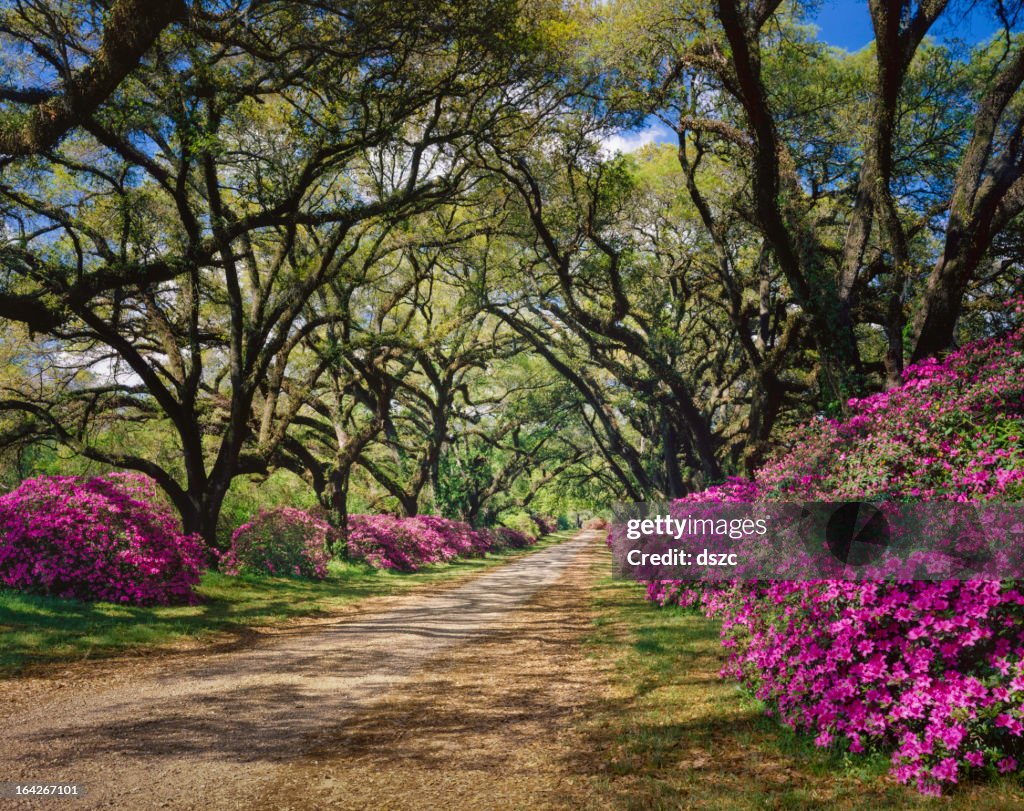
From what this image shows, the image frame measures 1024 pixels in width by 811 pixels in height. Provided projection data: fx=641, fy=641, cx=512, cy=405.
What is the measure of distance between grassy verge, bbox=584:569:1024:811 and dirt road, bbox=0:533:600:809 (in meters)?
0.41

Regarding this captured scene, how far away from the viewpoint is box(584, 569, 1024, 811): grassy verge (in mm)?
3811

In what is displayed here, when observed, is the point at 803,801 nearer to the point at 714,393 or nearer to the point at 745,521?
the point at 745,521

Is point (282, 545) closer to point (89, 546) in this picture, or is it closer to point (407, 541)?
point (89, 546)

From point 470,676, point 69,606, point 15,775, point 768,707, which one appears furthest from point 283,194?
point 768,707

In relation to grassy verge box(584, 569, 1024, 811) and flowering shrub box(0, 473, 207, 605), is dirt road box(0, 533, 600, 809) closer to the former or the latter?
grassy verge box(584, 569, 1024, 811)

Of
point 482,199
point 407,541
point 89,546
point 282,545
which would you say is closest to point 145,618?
point 89,546

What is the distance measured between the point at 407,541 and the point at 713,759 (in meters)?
19.9

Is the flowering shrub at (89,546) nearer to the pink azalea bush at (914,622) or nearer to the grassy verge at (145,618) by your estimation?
the grassy verge at (145,618)

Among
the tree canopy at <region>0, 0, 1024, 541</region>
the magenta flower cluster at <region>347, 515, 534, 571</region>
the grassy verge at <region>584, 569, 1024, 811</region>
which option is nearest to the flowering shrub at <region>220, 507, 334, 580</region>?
the tree canopy at <region>0, 0, 1024, 541</region>

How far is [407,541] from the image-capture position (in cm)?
2362

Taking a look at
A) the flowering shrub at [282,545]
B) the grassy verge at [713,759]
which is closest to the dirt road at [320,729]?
the grassy verge at [713,759]

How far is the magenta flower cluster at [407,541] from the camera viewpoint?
21.6 metres

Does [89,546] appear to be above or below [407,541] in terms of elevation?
above

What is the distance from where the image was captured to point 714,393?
65.4 feet
